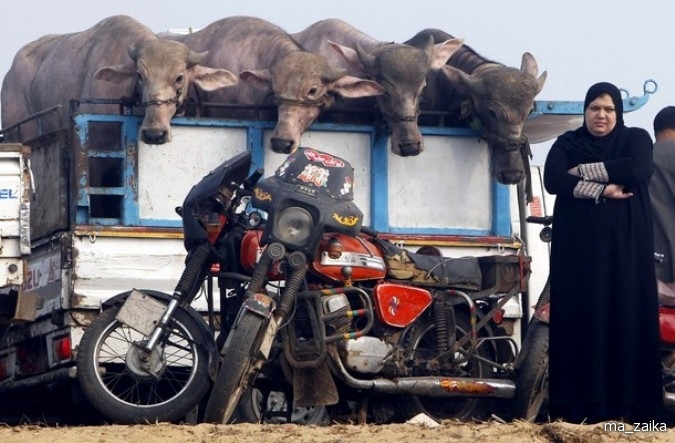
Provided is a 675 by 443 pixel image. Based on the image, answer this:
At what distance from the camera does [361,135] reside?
38.9 ft

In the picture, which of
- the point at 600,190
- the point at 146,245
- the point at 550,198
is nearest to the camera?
the point at 600,190

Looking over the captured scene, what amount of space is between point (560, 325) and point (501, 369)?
134cm

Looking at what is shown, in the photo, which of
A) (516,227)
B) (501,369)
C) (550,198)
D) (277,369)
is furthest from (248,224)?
(550,198)

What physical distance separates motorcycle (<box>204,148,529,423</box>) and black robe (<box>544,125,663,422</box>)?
3.64 ft

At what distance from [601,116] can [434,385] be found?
72.1 inches

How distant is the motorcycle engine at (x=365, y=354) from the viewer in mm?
10078

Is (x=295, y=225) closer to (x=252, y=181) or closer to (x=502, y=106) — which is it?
(x=252, y=181)

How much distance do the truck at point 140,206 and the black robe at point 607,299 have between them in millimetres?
2098

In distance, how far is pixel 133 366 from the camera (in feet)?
31.9

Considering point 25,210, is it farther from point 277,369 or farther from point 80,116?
point 277,369

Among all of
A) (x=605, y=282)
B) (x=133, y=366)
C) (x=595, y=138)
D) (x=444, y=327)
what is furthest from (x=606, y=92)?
(x=133, y=366)

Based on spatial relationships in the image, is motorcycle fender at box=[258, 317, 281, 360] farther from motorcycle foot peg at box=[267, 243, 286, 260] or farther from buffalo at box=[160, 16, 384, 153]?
buffalo at box=[160, 16, 384, 153]

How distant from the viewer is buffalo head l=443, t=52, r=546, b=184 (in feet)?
39.2

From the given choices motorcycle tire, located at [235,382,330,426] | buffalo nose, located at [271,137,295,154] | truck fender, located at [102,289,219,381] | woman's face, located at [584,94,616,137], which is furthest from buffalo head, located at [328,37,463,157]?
truck fender, located at [102,289,219,381]
